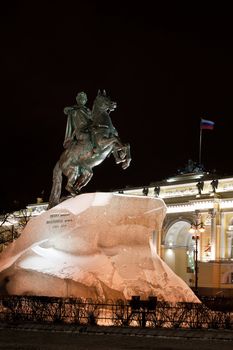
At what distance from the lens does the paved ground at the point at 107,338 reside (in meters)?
13.8

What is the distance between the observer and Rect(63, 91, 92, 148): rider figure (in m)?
21.3

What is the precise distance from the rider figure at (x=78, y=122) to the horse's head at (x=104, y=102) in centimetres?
63

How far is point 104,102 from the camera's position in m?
21.0

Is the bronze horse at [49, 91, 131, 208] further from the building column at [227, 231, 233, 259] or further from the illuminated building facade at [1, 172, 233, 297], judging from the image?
the building column at [227, 231, 233, 259]

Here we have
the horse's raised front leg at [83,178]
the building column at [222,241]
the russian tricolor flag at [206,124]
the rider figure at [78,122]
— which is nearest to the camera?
the rider figure at [78,122]

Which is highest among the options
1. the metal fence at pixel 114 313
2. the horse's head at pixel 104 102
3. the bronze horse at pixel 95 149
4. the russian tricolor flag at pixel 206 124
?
the russian tricolor flag at pixel 206 124

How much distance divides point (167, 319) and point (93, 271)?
8.30ft

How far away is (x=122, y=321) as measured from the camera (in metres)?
17.7

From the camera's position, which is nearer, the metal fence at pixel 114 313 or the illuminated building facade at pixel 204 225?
the metal fence at pixel 114 313

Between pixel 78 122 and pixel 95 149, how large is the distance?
1094 millimetres

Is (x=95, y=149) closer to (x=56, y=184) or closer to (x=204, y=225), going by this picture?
(x=56, y=184)

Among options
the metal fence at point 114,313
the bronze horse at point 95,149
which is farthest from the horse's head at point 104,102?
the metal fence at point 114,313

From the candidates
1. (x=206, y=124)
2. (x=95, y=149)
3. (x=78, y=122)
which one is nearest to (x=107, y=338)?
(x=95, y=149)

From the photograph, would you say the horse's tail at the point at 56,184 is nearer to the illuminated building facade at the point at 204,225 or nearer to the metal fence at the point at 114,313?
the metal fence at the point at 114,313
